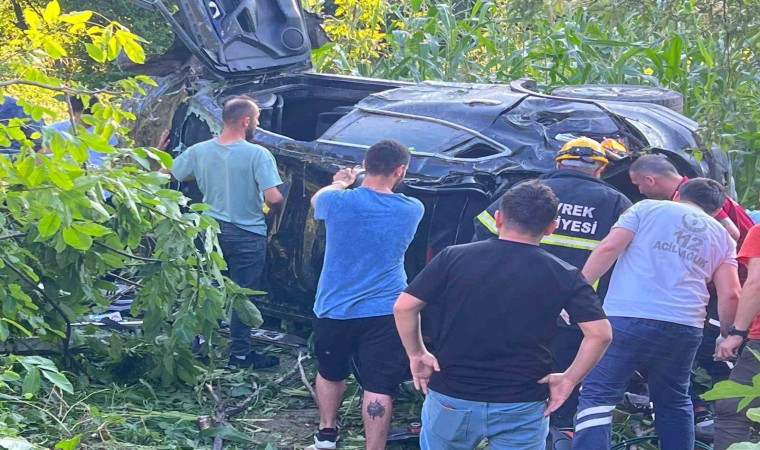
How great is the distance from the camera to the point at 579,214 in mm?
4953

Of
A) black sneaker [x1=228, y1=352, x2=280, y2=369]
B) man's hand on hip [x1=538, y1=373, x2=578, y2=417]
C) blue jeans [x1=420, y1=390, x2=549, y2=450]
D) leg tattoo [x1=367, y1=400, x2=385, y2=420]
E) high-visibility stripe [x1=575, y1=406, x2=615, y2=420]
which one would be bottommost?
black sneaker [x1=228, y1=352, x2=280, y2=369]

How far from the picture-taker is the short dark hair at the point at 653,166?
205 inches

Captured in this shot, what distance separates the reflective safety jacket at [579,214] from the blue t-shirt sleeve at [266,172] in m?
1.53

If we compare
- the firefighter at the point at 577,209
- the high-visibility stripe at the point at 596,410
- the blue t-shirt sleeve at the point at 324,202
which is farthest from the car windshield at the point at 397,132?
the high-visibility stripe at the point at 596,410

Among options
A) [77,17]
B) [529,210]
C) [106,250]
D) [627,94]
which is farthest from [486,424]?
[627,94]

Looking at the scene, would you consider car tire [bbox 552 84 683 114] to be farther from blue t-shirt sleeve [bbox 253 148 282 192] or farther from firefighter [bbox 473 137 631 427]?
blue t-shirt sleeve [bbox 253 148 282 192]

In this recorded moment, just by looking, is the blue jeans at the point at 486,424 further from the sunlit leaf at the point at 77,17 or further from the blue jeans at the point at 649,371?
the sunlit leaf at the point at 77,17

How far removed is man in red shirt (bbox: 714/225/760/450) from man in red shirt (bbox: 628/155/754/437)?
0.59 metres

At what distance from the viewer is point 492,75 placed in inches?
397

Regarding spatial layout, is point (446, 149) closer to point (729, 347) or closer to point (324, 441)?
point (324, 441)

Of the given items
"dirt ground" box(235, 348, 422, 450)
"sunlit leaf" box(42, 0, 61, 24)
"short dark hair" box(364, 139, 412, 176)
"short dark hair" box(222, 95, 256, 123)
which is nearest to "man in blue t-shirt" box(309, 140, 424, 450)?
"short dark hair" box(364, 139, 412, 176)

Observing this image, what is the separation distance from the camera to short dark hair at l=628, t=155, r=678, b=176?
5.20m

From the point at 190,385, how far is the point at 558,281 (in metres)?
2.83

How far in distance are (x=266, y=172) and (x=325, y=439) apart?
5.68 ft
